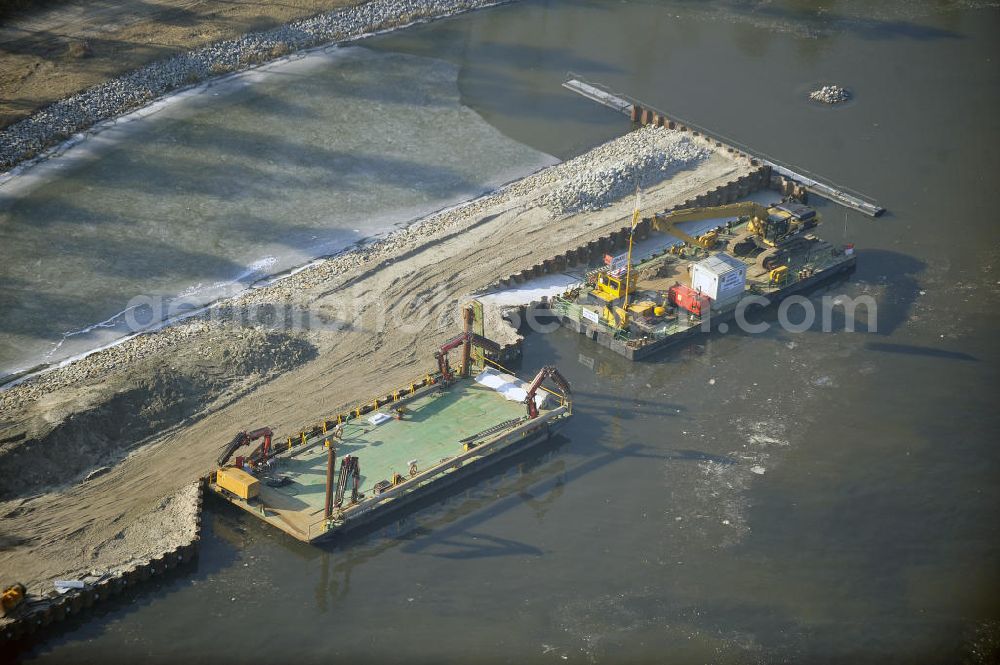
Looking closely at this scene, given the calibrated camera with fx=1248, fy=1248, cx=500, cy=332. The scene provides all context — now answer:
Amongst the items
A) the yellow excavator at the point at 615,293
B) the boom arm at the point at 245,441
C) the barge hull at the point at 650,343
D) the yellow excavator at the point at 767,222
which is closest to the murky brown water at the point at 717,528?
the barge hull at the point at 650,343

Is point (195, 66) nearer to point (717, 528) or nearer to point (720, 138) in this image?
point (720, 138)

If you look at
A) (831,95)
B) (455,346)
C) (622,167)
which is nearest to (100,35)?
(622,167)

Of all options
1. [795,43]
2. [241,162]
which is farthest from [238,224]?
[795,43]

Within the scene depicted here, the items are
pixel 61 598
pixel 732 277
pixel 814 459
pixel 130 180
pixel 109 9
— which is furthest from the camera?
pixel 109 9

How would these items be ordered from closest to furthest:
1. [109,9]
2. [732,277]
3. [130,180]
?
[732,277] < [130,180] < [109,9]

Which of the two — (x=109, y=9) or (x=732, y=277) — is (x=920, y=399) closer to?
(x=732, y=277)

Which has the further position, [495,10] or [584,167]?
[495,10]

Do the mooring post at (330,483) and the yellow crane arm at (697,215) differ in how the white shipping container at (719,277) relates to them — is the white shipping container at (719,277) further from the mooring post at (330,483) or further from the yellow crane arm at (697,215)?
the mooring post at (330,483)

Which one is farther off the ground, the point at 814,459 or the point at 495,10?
the point at 495,10
